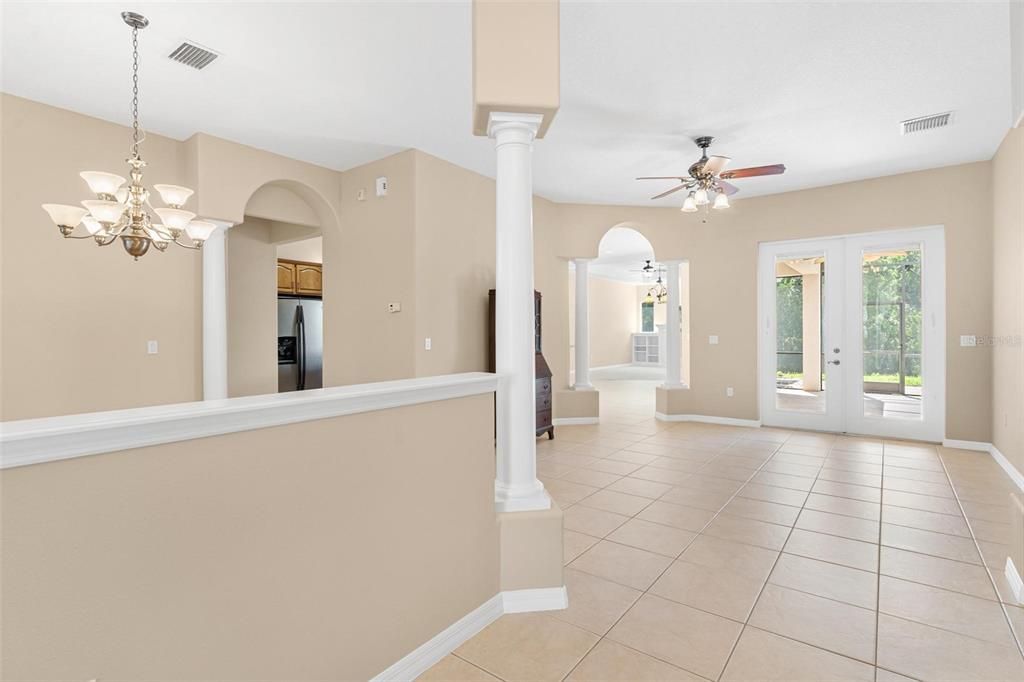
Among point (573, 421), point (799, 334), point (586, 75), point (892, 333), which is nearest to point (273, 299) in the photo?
point (573, 421)

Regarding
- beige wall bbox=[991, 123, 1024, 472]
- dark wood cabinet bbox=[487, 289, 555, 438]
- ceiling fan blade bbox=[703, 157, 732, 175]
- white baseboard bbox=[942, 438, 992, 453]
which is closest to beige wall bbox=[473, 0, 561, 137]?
ceiling fan blade bbox=[703, 157, 732, 175]

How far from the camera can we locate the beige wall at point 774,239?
498cm

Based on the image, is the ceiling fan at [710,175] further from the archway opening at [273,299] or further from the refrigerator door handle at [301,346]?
the refrigerator door handle at [301,346]

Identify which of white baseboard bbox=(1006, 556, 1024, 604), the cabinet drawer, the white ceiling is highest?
the white ceiling

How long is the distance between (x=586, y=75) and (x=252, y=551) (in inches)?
129

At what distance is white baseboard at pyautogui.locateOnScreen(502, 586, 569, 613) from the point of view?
7.36 ft

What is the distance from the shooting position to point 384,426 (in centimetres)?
177

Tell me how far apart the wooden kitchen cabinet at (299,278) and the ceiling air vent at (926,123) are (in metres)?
6.81

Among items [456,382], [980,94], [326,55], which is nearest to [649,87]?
[326,55]

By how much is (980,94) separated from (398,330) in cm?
497

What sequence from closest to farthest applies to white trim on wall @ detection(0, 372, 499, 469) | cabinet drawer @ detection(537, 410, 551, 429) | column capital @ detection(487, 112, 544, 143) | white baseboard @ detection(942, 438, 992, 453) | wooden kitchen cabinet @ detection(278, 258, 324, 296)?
white trim on wall @ detection(0, 372, 499, 469) < column capital @ detection(487, 112, 544, 143) < white baseboard @ detection(942, 438, 992, 453) < cabinet drawer @ detection(537, 410, 551, 429) < wooden kitchen cabinet @ detection(278, 258, 324, 296)

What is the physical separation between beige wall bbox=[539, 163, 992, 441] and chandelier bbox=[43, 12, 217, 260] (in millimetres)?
4371

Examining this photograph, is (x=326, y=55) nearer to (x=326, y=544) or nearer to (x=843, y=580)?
(x=326, y=544)

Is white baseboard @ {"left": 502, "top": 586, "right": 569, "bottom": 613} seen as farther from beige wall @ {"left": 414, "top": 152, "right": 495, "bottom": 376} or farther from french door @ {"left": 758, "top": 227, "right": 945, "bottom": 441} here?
french door @ {"left": 758, "top": 227, "right": 945, "bottom": 441}
